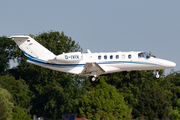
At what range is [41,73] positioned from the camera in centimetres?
5941

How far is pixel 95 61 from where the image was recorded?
101 feet

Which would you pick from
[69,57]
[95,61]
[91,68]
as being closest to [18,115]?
[69,57]

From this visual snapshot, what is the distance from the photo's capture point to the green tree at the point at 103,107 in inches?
1630

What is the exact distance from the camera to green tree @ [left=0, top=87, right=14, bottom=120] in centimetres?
4453

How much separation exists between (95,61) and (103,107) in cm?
1274

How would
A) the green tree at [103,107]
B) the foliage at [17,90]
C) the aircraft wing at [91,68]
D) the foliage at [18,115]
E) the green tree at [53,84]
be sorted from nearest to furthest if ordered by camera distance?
the aircraft wing at [91,68]
the green tree at [103,107]
the foliage at [18,115]
the foliage at [17,90]
the green tree at [53,84]

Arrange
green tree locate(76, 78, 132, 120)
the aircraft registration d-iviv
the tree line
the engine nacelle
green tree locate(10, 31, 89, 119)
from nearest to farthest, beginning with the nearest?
the aircraft registration d-iviv
the engine nacelle
green tree locate(76, 78, 132, 120)
the tree line
green tree locate(10, 31, 89, 119)

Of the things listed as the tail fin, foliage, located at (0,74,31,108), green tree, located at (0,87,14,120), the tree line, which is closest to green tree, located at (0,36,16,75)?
the tree line

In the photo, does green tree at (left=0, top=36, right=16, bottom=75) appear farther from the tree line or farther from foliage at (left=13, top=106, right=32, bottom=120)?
foliage at (left=13, top=106, right=32, bottom=120)


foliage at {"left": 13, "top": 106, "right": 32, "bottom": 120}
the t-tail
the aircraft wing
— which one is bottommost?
Answer: foliage at {"left": 13, "top": 106, "right": 32, "bottom": 120}

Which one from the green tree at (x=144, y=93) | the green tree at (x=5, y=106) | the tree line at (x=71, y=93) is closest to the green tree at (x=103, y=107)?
the tree line at (x=71, y=93)

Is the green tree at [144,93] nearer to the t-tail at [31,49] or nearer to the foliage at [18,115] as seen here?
the foliage at [18,115]

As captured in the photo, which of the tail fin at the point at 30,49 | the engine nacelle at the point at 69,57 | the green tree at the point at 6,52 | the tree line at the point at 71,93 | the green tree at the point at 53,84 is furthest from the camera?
the green tree at the point at 6,52

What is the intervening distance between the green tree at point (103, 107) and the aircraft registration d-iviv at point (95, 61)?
10088 millimetres
